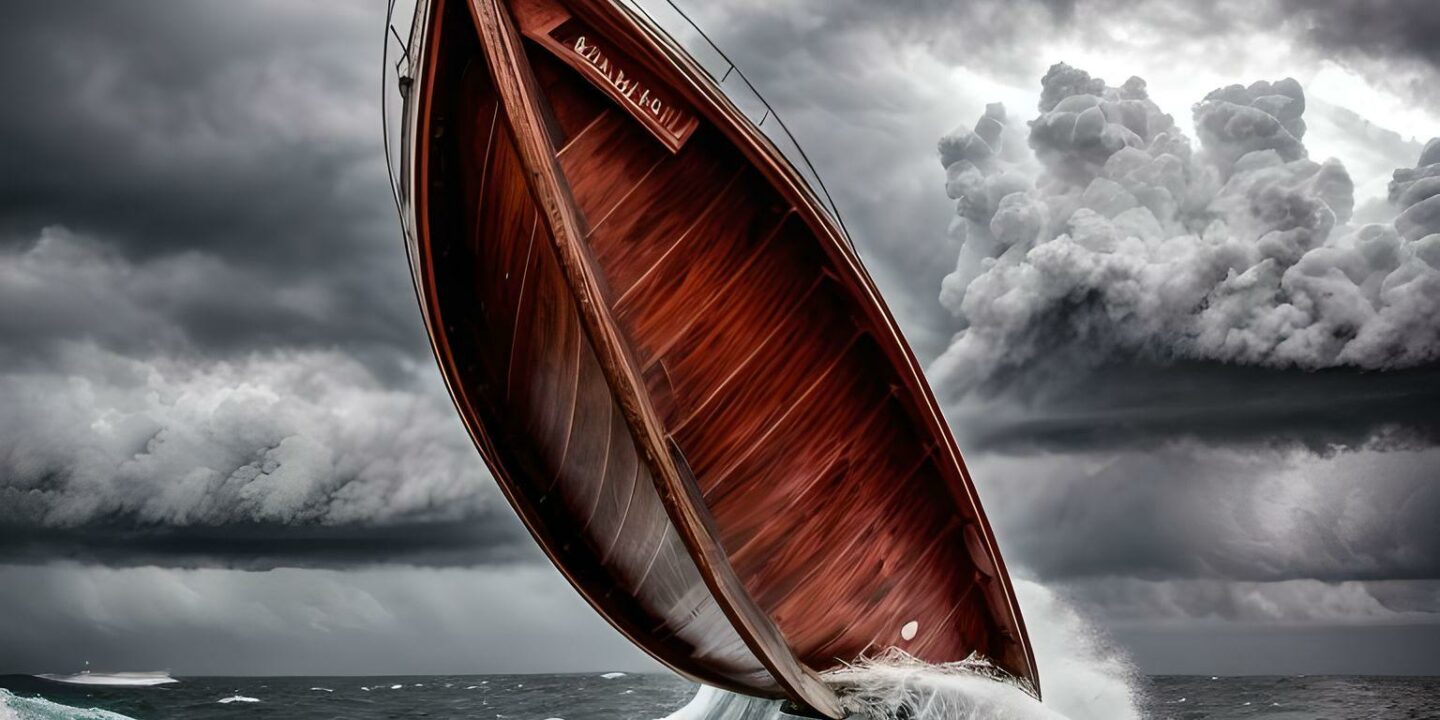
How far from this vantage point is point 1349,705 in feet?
153

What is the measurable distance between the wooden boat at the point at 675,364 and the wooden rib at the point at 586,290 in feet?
0.06

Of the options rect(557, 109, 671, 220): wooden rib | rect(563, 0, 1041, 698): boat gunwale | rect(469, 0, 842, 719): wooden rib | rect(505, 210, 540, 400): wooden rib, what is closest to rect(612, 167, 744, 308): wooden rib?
rect(563, 0, 1041, 698): boat gunwale

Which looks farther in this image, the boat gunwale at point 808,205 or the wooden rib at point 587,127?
the wooden rib at point 587,127

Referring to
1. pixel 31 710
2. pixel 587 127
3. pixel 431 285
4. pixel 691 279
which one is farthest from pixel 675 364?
pixel 31 710

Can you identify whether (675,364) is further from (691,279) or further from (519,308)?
(519,308)

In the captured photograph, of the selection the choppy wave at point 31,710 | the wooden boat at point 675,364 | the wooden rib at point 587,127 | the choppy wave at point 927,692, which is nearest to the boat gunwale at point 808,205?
the wooden boat at point 675,364

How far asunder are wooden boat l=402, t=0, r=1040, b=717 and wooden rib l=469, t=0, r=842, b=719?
0.06 ft

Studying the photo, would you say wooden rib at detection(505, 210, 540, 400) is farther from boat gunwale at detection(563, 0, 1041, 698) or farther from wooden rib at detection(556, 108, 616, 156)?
boat gunwale at detection(563, 0, 1041, 698)

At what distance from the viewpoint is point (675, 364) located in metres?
8.37

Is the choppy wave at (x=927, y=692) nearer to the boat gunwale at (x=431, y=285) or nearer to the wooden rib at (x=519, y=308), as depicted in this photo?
the boat gunwale at (x=431, y=285)

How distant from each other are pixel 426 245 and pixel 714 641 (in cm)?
409

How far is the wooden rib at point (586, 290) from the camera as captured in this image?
6992 millimetres

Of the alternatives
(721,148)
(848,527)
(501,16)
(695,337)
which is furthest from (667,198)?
(848,527)

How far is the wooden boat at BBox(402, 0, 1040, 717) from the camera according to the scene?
768cm
